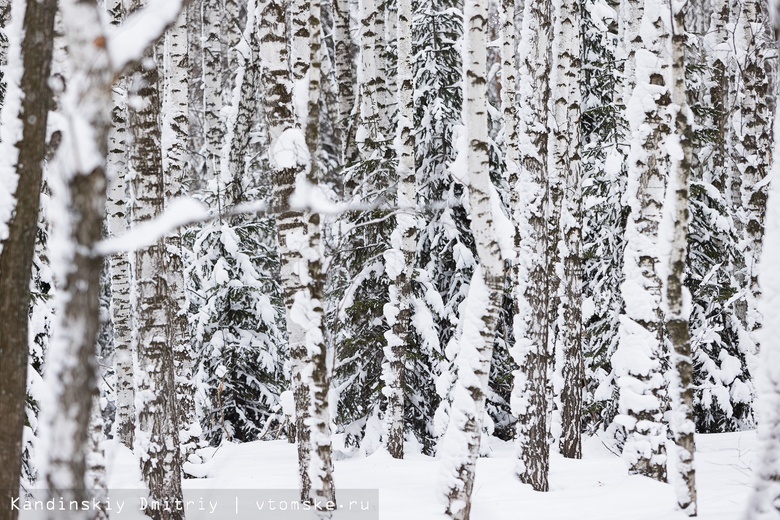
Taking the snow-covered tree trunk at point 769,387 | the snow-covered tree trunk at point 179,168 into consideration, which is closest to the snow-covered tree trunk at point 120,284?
the snow-covered tree trunk at point 179,168

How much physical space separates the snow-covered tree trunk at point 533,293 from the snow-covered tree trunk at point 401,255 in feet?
6.00

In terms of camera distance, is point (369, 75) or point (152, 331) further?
point (369, 75)

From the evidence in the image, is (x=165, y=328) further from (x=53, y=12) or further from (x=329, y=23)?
(x=329, y=23)

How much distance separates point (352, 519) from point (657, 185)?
465 cm

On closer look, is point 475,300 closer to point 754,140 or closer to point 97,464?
point 97,464

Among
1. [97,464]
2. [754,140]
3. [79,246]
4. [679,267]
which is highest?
[754,140]

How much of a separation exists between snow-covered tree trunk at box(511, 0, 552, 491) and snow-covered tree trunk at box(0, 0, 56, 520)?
18.7 ft

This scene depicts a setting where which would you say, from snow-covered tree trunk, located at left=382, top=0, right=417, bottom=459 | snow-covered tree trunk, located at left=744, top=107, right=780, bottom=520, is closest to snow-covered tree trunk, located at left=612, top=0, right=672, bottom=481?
snow-covered tree trunk, located at left=744, top=107, right=780, bottom=520

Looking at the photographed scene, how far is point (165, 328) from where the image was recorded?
632cm

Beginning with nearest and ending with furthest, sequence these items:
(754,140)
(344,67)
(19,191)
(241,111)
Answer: (19,191) → (754,140) → (344,67) → (241,111)

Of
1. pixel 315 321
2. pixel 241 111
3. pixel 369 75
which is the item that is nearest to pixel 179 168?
pixel 369 75

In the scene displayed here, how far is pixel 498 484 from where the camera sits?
8188 millimetres

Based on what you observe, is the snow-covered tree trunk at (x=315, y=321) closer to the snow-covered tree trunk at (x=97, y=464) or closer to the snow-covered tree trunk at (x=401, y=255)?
the snow-covered tree trunk at (x=97, y=464)

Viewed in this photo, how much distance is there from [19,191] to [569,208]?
7.97 m
